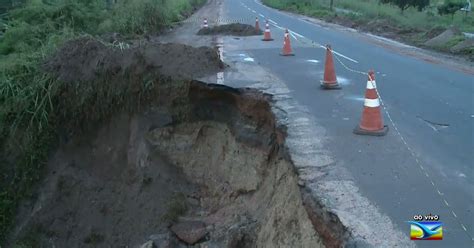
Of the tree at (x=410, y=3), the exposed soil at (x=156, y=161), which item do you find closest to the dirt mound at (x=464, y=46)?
the exposed soil at (x=156, y=161)

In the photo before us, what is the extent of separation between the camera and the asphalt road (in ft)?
15.3

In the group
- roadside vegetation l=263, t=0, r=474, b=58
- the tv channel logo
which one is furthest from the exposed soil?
roadside vegetation l=263, t=0, r=474, b=58

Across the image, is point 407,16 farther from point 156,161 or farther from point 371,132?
point 371,132

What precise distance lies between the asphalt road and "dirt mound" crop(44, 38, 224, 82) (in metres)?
2.05

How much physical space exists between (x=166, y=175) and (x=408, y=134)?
424cm

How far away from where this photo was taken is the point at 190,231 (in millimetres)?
7461

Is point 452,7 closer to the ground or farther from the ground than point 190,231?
farther from the ground

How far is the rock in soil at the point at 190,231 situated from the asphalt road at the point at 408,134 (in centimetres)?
233

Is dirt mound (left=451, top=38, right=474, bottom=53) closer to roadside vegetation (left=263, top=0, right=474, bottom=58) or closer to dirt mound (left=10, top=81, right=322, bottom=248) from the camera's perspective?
roadside vegetation (left=263, top=0, right=474, bottom=58)

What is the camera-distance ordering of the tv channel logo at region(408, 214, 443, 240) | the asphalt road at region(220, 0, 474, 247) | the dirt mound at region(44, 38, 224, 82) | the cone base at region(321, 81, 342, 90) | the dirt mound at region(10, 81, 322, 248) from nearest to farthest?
the tv channel logo at region(408, 214, 443, 240)
the asphalt road at region(220, 0, 474, 247)
the dirt mound at region(10, 81, 322, 248)
the dirt mound at region(44, 38, 224, 82)
the cone base at region(321, 81, 342, 90)

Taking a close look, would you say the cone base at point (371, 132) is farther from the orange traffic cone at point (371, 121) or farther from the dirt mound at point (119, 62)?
the dirt mound at point (119, 62)

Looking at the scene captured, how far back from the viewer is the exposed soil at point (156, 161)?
7566 millimetres

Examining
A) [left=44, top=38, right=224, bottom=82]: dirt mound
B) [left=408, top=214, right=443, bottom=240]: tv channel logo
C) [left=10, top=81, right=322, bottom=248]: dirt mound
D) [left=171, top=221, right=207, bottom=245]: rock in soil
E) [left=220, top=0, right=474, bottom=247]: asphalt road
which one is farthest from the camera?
[left=44, top=38, right=224, bottom=82]: dirt mound

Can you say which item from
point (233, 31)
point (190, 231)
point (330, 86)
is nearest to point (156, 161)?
point (190, 231)
